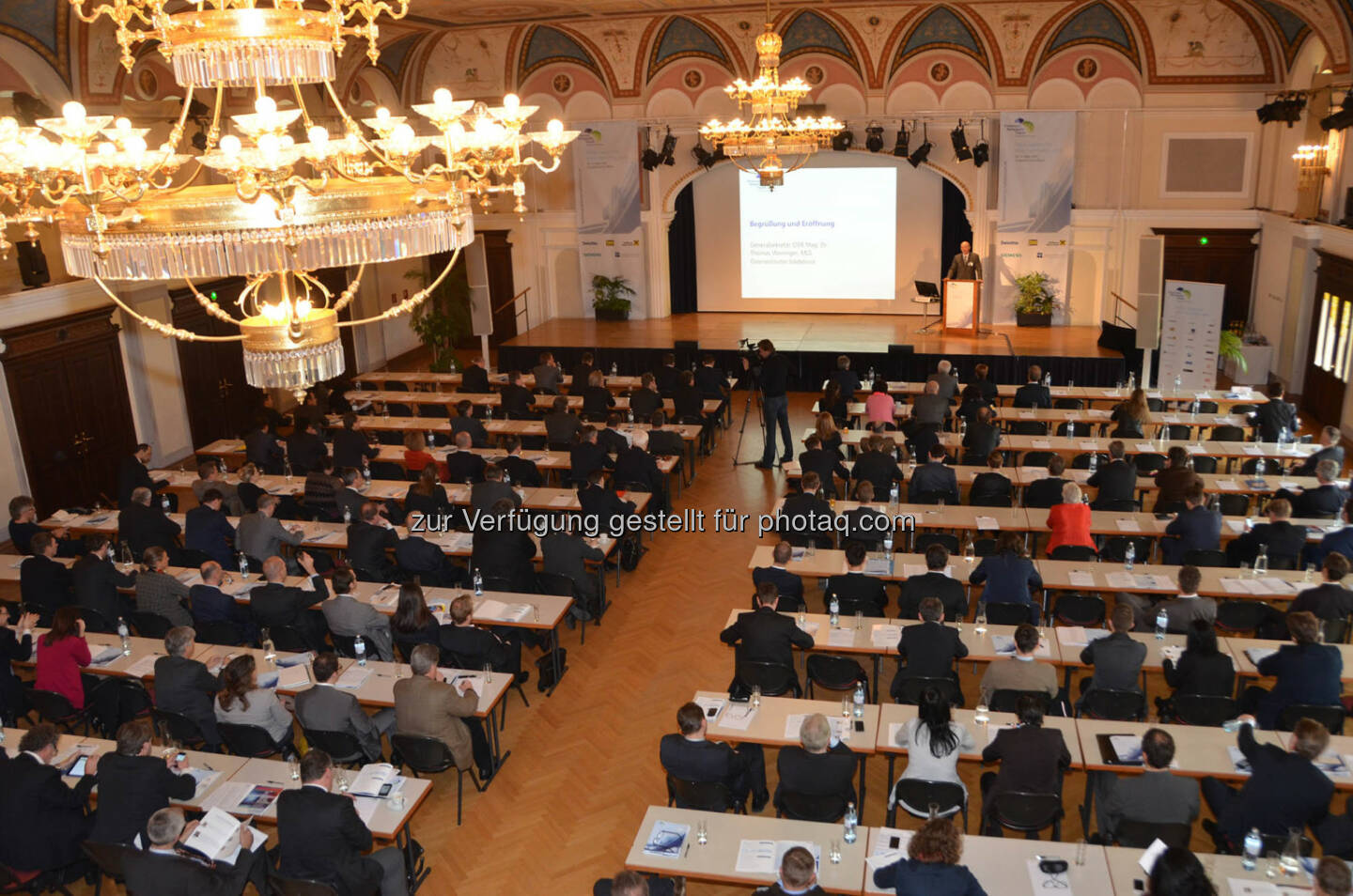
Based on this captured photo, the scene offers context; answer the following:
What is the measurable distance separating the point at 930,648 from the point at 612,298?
15.7 meters

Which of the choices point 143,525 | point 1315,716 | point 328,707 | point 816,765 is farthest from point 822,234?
point 816,765

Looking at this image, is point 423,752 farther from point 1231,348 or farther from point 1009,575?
point 1231,348

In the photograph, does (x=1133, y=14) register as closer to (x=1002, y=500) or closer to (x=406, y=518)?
(x=1002, y=500)

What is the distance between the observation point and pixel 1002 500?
10766 millimetres

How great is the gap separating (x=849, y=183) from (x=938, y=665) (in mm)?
15895

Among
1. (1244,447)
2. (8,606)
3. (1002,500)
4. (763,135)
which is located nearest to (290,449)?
(8,606)

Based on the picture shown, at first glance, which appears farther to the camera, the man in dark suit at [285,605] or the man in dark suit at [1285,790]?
the man in dark suit at [285,605]

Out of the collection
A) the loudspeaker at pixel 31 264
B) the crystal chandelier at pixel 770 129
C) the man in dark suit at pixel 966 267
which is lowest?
the man in dark suit at pixel 966 267

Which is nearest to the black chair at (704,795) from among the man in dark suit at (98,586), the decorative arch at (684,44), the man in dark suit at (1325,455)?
the man in dark suit at (98,586)

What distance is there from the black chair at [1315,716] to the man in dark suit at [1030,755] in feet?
5.33

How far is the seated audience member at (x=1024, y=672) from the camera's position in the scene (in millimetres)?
7035

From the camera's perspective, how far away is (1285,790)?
5781mm

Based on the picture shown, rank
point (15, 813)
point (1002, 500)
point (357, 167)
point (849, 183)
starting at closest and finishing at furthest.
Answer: point (357, 167), point (15, 813), point (1002, 500), point (849, 183)

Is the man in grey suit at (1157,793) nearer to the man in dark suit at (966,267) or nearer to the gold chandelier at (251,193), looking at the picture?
the gold chandelier at (251,193)
